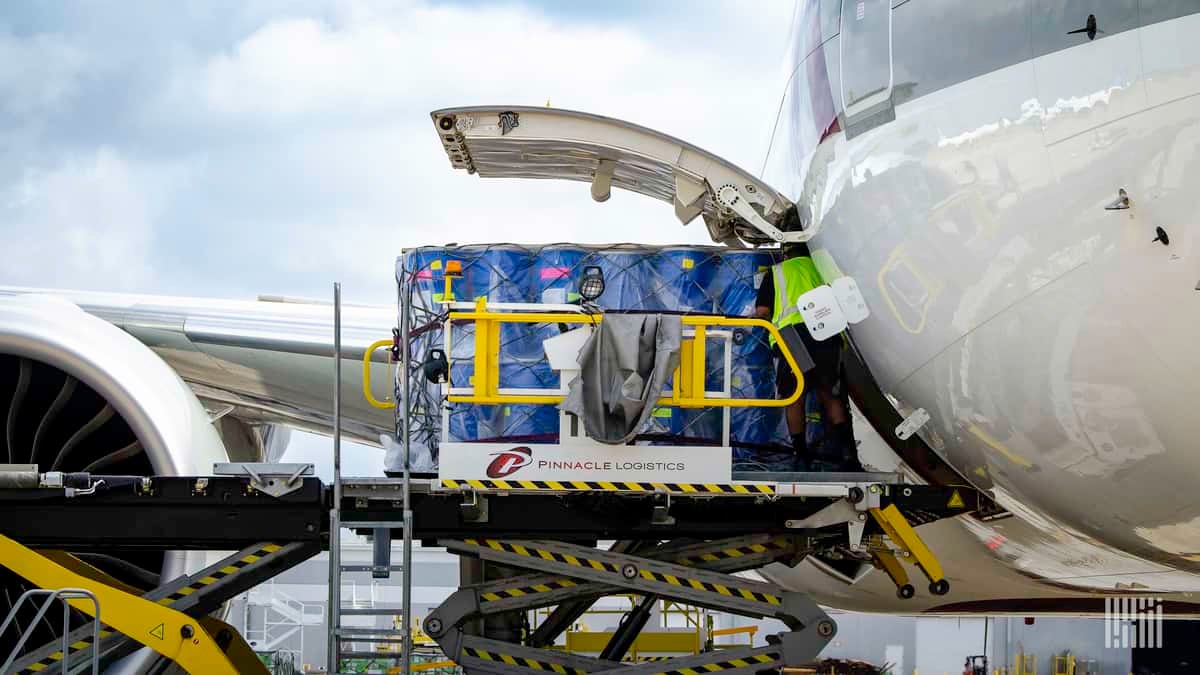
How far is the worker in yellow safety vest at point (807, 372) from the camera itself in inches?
271

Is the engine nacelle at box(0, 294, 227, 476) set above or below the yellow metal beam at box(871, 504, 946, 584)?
above

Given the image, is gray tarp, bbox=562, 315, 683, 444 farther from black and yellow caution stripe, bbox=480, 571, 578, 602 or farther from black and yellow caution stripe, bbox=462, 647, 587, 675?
black and yellow caution stripe, bbox=462, 647, 587, 675

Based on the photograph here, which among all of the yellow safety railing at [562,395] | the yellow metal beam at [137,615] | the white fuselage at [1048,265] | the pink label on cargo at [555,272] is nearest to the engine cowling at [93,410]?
the yellow metal beam at [137,615]

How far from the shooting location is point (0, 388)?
850 centimetres

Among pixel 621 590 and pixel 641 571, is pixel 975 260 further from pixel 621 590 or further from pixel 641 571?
pixel 621 590

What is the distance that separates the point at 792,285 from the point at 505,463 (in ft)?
5.02

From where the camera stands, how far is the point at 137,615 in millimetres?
7152

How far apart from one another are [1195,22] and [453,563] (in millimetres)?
32749

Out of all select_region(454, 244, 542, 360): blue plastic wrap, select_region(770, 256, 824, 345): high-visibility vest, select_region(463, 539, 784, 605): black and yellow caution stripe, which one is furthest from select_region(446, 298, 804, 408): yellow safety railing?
select_region(463, 539, 784, 605): black and yellow caution stripe

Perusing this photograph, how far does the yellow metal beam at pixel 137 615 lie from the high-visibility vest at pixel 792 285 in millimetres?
3087

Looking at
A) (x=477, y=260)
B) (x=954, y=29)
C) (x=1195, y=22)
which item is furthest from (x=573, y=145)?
(x=1195, y=22)

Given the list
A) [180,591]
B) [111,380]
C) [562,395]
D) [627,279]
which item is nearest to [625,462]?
[562,395]

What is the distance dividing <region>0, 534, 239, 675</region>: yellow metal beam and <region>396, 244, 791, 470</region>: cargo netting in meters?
1.44

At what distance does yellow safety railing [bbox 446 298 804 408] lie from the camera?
22.0ft
